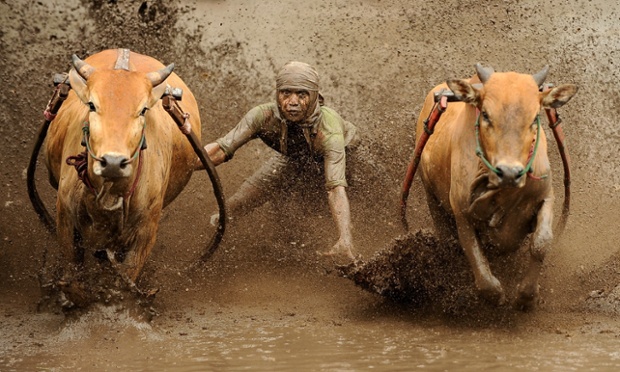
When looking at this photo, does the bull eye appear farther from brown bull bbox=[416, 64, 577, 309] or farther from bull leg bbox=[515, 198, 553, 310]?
bull leg bbox=[515, 198, 553, 310]

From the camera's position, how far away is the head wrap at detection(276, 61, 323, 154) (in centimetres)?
1006

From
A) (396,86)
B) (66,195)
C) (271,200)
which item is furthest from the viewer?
(396,86)

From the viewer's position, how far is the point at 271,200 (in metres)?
10.8

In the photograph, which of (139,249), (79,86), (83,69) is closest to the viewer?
(79,86)

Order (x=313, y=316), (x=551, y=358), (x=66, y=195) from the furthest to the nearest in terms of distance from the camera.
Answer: (x=313, y=316) → (x=66, y=195) → (x=551, y=358)

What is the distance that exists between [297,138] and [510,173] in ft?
9.30

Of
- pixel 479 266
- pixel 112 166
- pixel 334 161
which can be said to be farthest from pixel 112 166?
pixel 334 161

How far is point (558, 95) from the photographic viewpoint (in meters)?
8.32

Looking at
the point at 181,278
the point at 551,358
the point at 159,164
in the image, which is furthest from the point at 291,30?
the point at 551,358

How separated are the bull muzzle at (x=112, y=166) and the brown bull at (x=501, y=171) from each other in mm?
2094

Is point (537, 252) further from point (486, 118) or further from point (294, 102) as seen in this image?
point (294, 102)

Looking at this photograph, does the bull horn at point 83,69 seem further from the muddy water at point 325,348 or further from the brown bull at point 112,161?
the muddy water at point 325,348

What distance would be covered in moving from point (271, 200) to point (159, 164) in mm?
2283

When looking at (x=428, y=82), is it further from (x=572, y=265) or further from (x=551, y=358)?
(x=551, y=358)
